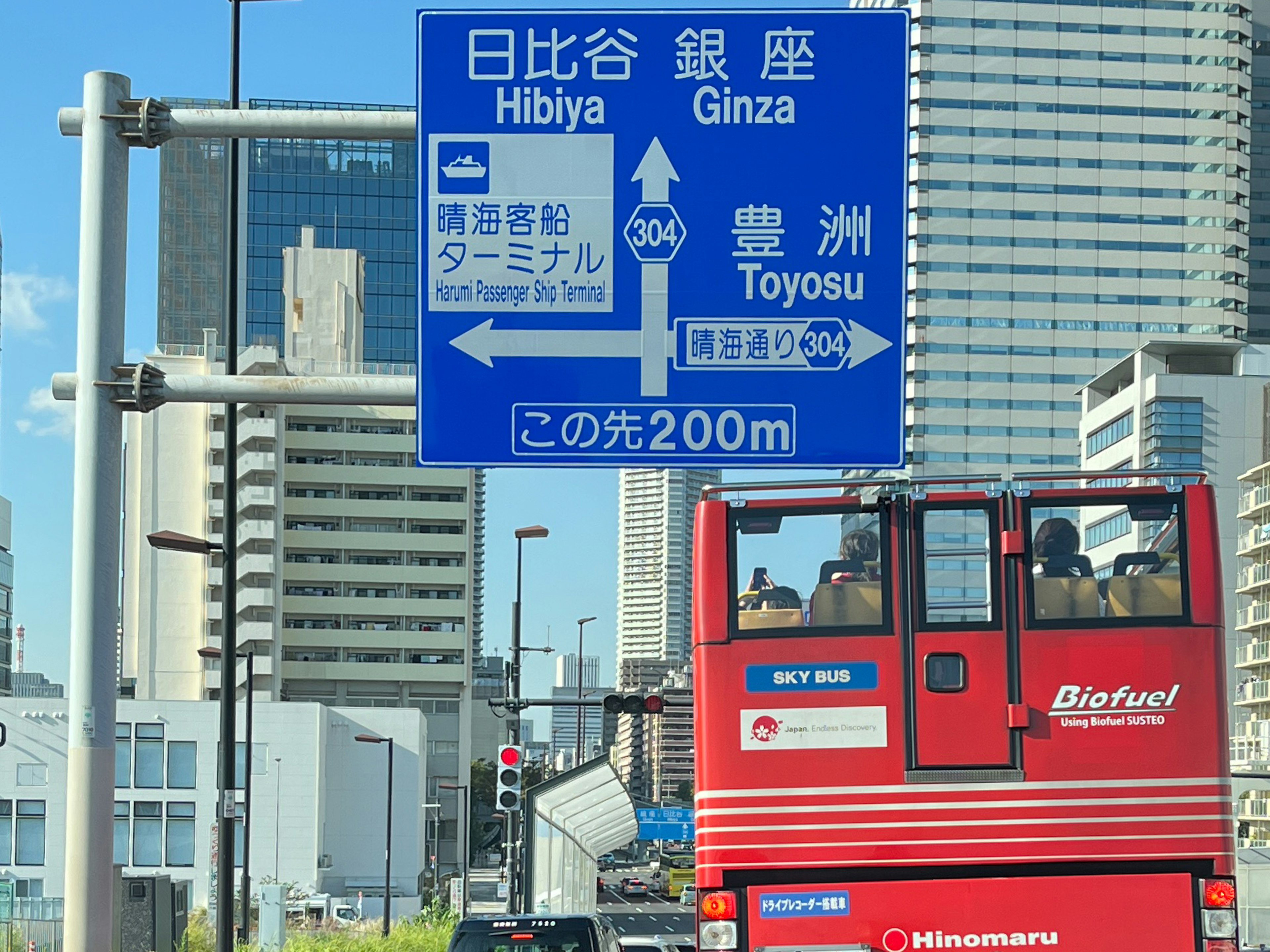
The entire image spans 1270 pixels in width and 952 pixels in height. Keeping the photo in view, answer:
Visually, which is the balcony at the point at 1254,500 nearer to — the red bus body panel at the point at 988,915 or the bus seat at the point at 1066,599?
the bus seat at the point at 1066,599

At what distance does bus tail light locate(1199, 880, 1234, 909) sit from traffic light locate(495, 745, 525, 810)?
1958 centimetres

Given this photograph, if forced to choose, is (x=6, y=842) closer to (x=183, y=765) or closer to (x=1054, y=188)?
(x=183, y=765)

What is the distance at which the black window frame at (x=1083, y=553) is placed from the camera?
10.6 m

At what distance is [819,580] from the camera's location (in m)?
10.9

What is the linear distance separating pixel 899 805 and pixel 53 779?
265ft

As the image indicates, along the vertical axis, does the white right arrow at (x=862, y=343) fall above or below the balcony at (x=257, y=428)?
below

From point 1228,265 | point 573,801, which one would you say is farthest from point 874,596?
point 1228,265

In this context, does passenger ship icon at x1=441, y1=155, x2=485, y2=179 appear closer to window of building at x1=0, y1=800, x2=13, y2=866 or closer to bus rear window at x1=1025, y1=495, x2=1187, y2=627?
bus rear window at x1=1025, y1=495, x2=1187, y2=627

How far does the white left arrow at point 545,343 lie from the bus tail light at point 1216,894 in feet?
14.9

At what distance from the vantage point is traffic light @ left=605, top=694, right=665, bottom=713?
28750 mm

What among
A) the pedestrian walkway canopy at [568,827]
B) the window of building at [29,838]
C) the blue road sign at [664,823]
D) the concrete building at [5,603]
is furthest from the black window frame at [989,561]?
the concrete building at [5,603]

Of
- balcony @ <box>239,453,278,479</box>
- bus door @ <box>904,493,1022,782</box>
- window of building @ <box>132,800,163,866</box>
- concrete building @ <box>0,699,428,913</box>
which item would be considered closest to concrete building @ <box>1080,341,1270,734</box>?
concrete building @ <box>0,699,428,913</box>

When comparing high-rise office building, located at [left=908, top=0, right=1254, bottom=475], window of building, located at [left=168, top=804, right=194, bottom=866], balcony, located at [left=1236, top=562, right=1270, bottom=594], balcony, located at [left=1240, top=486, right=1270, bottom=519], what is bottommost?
window of building, located at [left=168, top=804, right=194, bottom=866]

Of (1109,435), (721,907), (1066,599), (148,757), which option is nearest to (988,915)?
(721,907)
